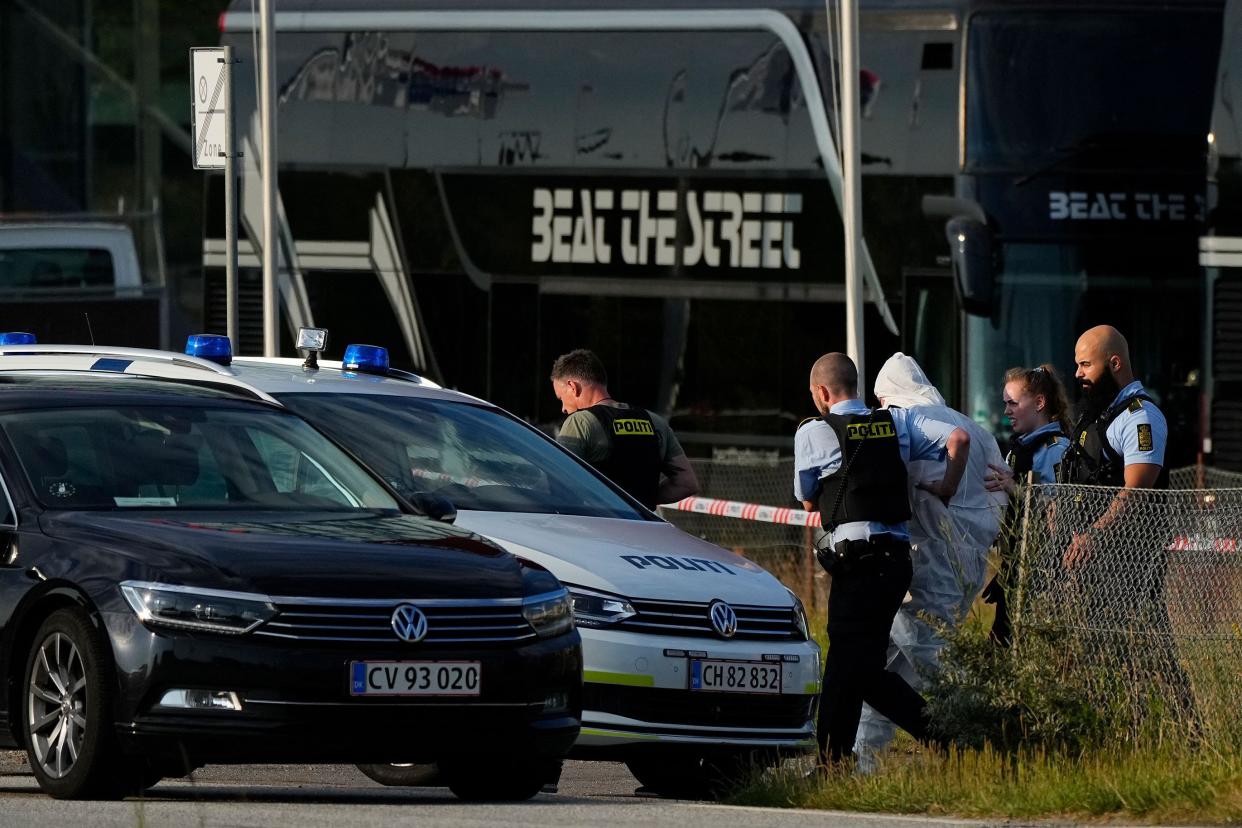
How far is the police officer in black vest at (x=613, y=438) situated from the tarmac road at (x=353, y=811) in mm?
2138

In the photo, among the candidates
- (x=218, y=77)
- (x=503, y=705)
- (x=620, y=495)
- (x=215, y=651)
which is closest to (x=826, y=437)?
(x=620, y=495)

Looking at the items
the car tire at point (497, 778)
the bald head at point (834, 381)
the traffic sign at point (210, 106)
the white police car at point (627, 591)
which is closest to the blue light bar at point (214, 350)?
the white police car at point (627, 591)

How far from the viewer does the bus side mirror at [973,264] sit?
18.2 meters

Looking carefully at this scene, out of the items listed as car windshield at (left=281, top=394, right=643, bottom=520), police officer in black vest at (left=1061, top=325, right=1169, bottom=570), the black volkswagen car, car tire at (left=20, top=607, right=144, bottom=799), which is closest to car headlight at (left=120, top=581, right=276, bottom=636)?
the black volkswagen car

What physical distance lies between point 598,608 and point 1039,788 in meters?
1.61

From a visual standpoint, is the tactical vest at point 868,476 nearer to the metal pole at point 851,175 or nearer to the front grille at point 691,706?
the front grille at point 691,706

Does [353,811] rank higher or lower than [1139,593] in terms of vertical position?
lower

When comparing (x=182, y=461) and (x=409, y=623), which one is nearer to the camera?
(x=409, y=623)

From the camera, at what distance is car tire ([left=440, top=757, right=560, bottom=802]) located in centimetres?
855

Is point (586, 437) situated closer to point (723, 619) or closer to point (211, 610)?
point (723, 619)

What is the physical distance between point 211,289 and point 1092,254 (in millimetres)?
6844

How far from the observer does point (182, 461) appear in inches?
351

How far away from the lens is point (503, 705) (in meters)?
8.14

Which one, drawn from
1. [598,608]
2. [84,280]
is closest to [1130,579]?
[598,608]
